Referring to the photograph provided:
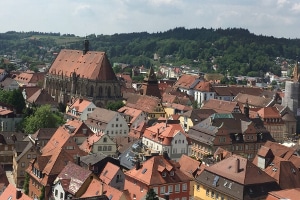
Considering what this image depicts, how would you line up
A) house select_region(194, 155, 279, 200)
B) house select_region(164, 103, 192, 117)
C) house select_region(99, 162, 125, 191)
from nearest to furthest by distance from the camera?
house select_region(194, 155, 279, 200) < house select_region(99, 162, 125, 191) < house select_region(164, 103, 192, 117)

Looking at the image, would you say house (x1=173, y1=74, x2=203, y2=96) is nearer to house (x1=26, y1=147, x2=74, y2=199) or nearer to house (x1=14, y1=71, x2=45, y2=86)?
house (x1=14, y1=71, x2=45, y2=86)

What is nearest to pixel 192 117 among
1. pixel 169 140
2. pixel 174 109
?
pixel 174 109

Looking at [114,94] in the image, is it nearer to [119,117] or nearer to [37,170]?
[119,117]

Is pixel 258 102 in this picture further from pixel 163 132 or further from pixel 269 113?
pixel 163 132

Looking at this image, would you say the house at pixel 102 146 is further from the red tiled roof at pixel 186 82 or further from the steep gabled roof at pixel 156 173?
the red tiled roof at pixel 186 82

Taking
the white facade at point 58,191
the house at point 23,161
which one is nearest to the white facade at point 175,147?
the house at point 23,161

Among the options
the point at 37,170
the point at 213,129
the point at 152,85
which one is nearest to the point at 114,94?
the point at 152,85

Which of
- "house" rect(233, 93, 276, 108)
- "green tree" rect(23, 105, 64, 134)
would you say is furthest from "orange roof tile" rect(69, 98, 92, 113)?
"house" rect(233, 93, 276, 108)
